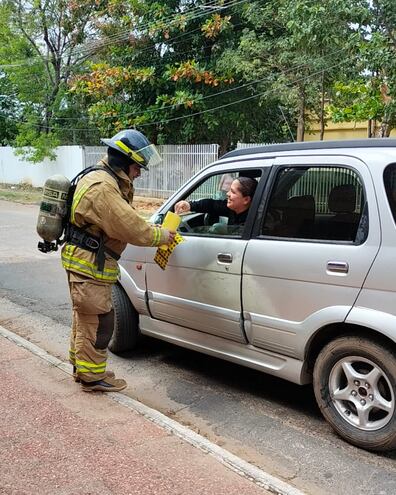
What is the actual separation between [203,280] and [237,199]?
0.63 meters

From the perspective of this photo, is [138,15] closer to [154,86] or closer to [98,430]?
[154,86]

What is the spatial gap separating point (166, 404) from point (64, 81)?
2546cm

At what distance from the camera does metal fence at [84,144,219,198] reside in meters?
18.0

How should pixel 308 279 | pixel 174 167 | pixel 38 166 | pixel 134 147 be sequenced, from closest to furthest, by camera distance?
pixel 308 279 < pixel 134 147 < pixel 174 167 < pixel 38 166

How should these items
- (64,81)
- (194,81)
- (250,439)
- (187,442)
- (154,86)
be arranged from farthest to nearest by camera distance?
(64,81), (154,86), (194,81), (250,439), (187,442)

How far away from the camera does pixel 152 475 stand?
2.73m

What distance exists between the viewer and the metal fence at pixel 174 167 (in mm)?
18016

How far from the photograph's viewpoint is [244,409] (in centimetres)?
380

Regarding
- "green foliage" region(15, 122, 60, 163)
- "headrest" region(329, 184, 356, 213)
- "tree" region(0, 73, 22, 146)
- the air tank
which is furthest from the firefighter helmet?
"tree" region(0, 73, 22, 146)

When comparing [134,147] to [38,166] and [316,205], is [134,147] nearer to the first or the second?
[316,205]

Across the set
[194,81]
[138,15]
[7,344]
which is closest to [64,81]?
[138,15]

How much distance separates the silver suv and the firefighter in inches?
19.7

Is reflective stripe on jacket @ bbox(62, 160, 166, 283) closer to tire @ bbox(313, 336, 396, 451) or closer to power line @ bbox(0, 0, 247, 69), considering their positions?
tire @ bbox(313, 336, 396, 451)

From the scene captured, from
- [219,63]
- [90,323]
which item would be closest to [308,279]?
[90,323]
